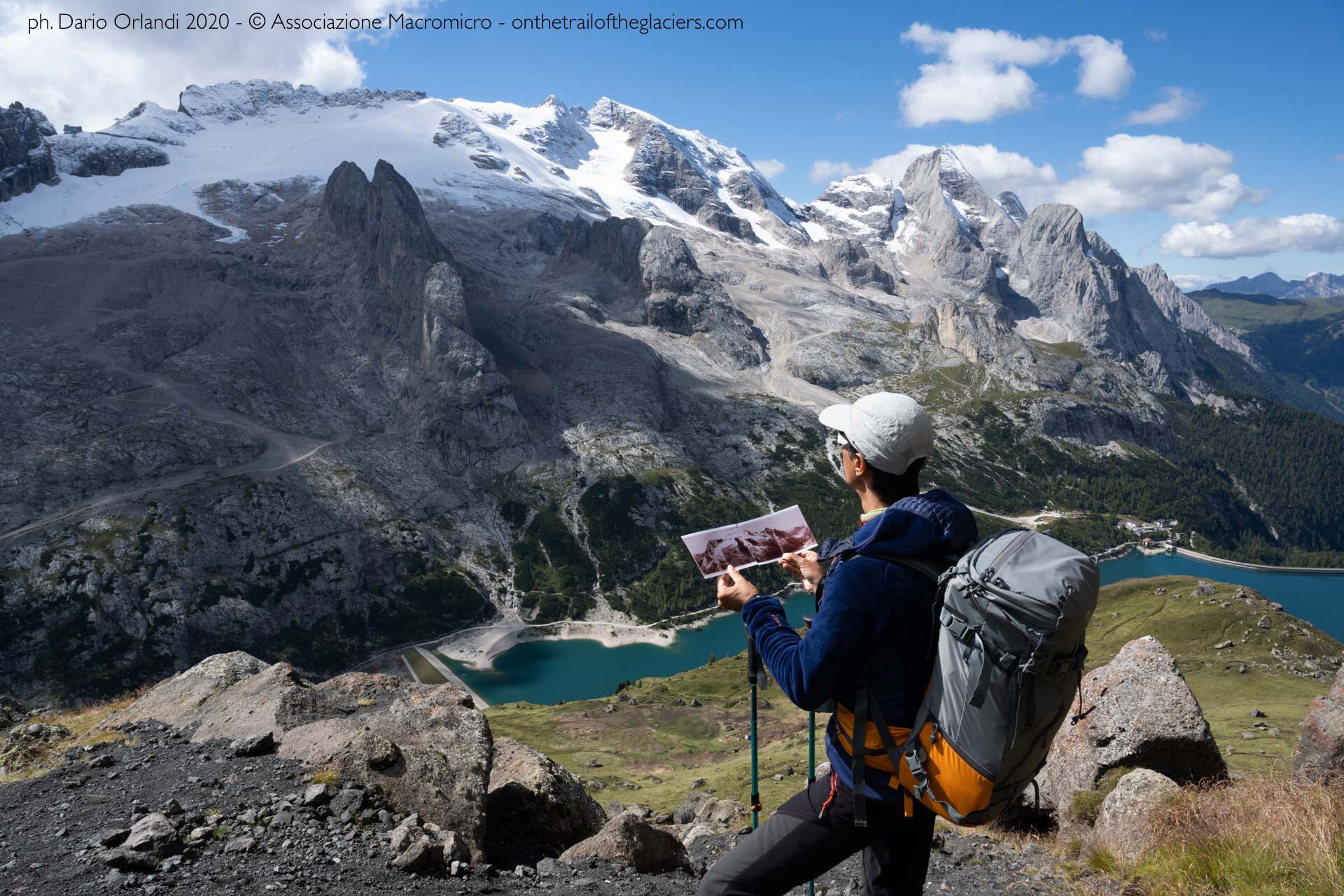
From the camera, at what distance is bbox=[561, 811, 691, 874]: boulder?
1238 cm

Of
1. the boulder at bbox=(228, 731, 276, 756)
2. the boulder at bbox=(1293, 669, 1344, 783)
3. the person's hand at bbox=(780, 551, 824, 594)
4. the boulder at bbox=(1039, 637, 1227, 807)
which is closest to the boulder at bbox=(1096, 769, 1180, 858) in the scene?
the boulder at bbox=(1039, 637, 1227, 807)

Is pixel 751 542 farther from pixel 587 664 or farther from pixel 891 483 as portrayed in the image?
pixel 587 664

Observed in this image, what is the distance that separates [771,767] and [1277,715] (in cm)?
2518

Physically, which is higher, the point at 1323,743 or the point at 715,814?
the point at 1323,743

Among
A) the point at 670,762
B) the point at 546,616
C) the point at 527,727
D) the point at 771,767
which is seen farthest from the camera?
the point at 546,616

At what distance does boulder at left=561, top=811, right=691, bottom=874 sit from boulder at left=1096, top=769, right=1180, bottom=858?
742 cm

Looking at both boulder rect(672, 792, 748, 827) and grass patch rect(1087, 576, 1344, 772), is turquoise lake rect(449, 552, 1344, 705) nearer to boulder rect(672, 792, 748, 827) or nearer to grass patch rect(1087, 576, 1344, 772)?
grass patch rect(1087, 576, 1344, 772)

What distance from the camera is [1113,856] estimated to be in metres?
11.1

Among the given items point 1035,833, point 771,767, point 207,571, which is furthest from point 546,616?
point 1035,833

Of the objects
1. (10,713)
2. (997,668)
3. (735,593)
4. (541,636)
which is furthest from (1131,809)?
(541,636)

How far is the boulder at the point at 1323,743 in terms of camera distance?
13.8 meters

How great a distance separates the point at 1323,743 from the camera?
14.1 meters

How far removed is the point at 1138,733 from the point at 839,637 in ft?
52.5

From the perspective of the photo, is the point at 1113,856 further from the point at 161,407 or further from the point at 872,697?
the point at 161,407
